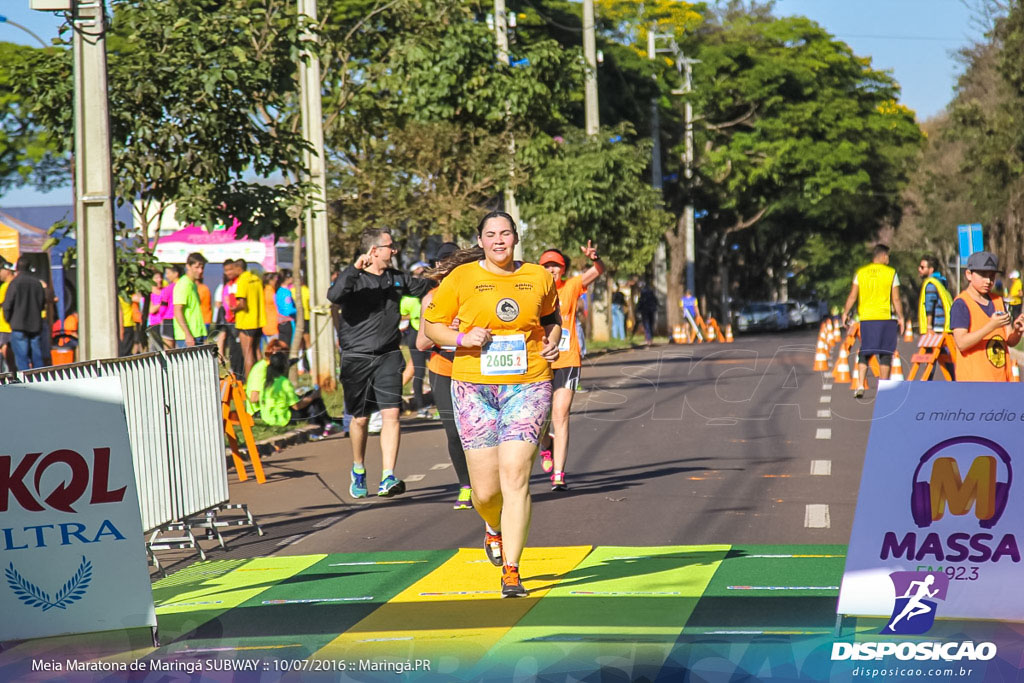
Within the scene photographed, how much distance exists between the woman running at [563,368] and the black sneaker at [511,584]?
387 centimetres

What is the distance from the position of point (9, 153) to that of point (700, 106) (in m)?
22.4

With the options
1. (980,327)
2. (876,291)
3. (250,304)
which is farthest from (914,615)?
(250,304)

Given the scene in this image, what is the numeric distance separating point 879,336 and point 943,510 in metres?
12.4

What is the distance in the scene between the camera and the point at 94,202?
11.8m

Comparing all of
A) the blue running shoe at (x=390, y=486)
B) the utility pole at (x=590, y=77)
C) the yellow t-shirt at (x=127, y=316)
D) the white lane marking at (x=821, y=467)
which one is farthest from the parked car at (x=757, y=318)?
the blue running shoe at (x=390, y=486)

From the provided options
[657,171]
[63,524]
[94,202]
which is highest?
[657,171]

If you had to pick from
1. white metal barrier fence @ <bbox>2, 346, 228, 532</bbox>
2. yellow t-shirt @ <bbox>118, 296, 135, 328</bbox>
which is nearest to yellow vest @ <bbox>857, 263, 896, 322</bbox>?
white metal barrier fence @ <bbox>2, 346, 228, 532</bbox>

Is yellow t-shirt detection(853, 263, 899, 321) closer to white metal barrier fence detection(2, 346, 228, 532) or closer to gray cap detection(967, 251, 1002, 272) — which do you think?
gray cap detection(967, 251, 1002, 272)

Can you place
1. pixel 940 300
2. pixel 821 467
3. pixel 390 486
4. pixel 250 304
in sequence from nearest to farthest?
pixel 390 486 → pixel 821 467 → pixel 940 300 → pixel 250 304

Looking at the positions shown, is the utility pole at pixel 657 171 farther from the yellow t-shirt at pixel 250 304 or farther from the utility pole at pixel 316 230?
the yellow t-shirt at pixel 250 304

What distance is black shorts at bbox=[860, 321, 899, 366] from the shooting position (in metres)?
18.3

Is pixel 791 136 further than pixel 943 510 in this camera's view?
Yes

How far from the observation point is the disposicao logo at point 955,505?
6.17m

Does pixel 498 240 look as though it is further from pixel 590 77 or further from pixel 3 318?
pixel 590 77
